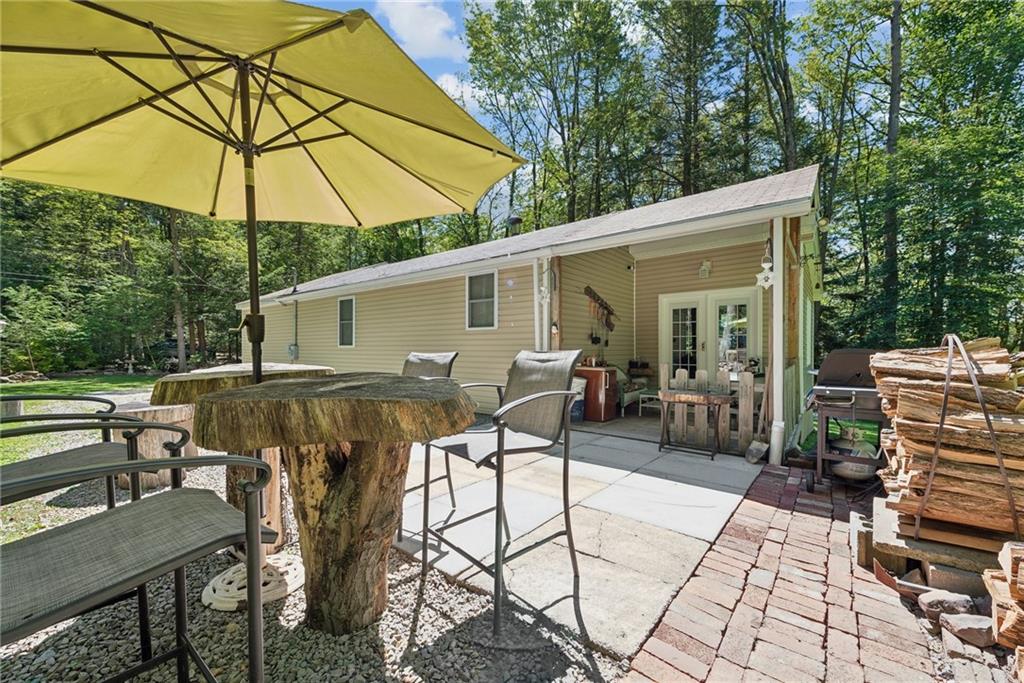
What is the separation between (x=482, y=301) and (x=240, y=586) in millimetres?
6008

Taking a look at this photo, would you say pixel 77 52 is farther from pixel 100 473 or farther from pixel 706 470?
pixel 706 470

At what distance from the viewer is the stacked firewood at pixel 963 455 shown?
6.59ft

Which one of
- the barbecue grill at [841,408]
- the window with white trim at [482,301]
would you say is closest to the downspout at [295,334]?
the window with white trim at [482,301]

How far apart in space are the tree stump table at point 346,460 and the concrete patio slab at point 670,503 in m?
1.84

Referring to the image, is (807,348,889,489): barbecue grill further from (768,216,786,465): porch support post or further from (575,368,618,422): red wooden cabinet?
(575,368,618,422): red wooden cabinet

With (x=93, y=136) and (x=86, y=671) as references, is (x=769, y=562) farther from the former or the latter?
(x=93, y=136)

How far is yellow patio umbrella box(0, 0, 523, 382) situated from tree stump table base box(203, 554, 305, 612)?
40.7 inches

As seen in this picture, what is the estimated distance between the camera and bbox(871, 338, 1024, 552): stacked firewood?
2.01 meters

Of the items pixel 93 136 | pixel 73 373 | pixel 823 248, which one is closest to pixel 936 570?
pixel 93 136

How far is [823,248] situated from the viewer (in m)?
12.9

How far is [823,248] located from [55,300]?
26835 mm

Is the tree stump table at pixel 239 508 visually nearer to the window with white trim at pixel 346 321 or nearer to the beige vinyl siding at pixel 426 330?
the beige vinyl siding at pixel 426 330

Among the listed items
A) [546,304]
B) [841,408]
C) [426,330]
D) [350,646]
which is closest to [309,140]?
[350,646]

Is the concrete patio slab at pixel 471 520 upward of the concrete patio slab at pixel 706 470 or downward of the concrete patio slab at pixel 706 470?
upward
